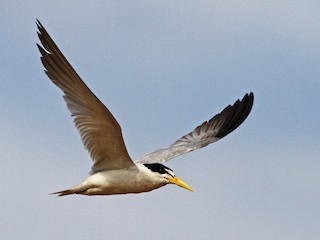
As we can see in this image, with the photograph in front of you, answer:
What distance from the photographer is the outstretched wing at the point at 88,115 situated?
16500 millimetres

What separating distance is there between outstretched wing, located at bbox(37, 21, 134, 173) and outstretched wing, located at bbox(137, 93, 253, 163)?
12.6ft

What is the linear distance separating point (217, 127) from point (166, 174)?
214 inches

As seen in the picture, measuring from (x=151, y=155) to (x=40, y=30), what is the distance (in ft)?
18.3

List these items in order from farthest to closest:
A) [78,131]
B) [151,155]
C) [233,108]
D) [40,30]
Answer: [233,108] < [151,155] < [78,131] < [40,30]

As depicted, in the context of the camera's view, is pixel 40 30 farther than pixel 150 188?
No

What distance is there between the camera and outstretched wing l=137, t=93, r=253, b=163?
22.2m

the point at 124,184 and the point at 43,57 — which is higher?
A: the point at 43,57

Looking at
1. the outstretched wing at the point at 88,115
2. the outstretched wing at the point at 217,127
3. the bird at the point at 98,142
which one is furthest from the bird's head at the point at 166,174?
the outstretched wing at the point at 217,127

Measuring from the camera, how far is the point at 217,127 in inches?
909

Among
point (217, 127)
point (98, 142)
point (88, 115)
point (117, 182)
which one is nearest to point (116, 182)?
point (117, 182)

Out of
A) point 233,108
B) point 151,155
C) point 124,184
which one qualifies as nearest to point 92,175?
point 124,184

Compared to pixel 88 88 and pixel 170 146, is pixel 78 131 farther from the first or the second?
pixel 170 146

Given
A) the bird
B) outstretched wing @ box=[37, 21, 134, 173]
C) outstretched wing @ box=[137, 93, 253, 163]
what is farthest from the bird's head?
outstretched wing @ box=[137, 93, 253, 163]

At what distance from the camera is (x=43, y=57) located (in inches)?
655
